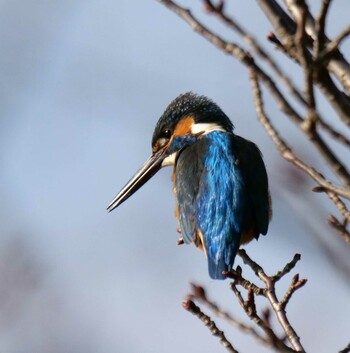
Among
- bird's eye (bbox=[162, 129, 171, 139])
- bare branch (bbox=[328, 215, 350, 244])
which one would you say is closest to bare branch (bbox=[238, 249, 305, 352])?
bare branch (bbox=[328, 215, 350, 244])

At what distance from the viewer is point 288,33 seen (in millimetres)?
1680

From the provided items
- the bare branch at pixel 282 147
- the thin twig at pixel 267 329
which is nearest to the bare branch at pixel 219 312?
the thin twig at pixel 267 329

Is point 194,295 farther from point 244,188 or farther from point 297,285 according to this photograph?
point 244,188

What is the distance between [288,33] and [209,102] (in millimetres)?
2463

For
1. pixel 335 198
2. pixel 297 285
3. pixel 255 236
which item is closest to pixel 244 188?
pixel 255 236

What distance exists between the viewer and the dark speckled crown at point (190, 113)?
A: 4035 millimetres

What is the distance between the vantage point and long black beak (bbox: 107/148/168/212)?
4.07 metres

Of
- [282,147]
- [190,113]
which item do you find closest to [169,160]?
[190,113]

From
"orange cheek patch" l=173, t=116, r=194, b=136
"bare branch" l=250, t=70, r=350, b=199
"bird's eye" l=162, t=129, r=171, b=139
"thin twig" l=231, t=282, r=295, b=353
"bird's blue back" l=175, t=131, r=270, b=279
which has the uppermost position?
"bird's eye" l=162, t=129, r=171, b=139

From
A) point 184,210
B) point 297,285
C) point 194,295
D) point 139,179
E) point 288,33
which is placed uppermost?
point 139,179

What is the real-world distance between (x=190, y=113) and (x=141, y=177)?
0.42 m

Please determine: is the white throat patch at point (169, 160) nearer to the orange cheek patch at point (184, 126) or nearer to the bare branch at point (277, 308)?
the orange cheek patch at point (184, 126)

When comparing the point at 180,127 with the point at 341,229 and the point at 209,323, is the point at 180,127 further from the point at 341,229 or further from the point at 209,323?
the point at 341,229

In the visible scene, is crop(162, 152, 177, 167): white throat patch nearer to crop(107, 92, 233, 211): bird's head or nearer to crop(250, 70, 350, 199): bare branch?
crop(107, 92, 233, 211): bird's head
